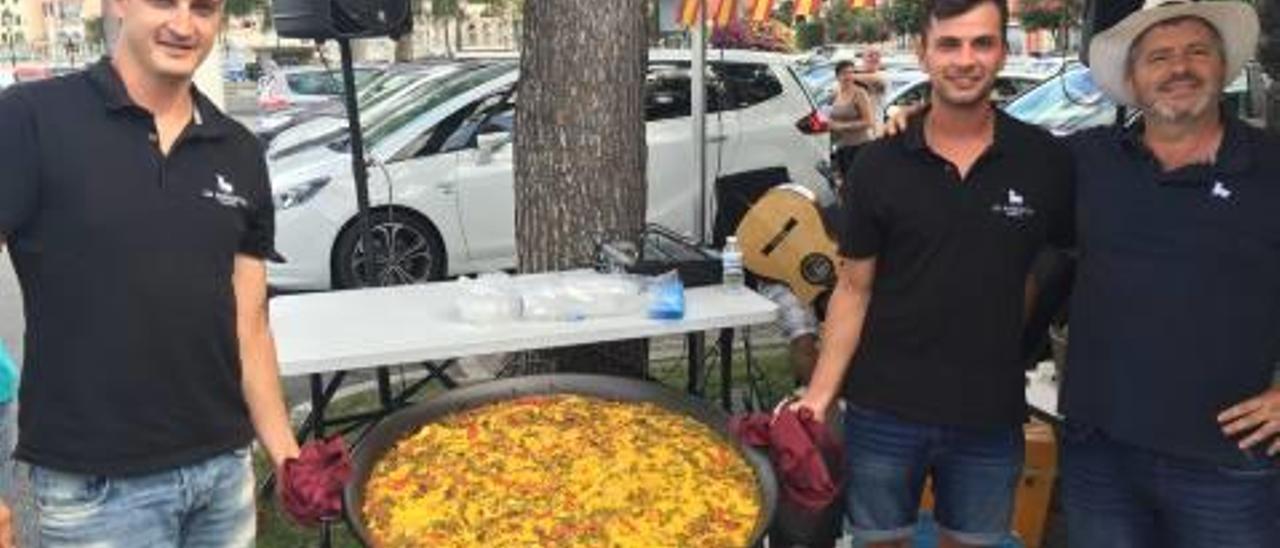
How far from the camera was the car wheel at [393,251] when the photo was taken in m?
8.62

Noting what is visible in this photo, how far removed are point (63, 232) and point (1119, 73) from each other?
231 centimetres

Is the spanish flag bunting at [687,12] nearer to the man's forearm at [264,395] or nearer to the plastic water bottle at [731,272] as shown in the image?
the plastic water bottle at [731,272]

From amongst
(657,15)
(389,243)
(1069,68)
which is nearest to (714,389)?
(389,243)

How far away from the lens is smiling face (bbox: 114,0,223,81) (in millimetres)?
2289

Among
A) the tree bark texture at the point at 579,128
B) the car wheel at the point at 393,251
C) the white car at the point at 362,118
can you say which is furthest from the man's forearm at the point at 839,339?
the white car at the point at 362,118

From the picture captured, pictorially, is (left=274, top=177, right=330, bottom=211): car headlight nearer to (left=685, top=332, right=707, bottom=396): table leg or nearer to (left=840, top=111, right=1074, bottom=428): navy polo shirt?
(left=685, top=332, right=707, bottom=396): table leg

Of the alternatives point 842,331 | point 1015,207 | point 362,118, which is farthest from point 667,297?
point 362,118

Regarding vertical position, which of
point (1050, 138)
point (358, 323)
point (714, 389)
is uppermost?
point (1050, 138)

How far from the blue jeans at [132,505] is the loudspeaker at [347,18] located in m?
3.27

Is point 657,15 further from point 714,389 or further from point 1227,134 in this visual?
point 1227,134

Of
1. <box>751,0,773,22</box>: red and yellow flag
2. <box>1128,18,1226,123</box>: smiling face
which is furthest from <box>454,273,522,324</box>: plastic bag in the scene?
<box>751,0,773,22</box>: red and yellow flag

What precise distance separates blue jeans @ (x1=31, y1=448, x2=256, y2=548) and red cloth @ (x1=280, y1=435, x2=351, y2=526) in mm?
126

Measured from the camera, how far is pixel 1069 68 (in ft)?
34.3

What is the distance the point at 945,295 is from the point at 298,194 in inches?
254
